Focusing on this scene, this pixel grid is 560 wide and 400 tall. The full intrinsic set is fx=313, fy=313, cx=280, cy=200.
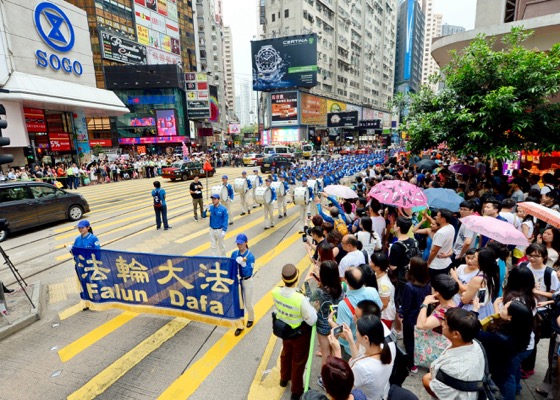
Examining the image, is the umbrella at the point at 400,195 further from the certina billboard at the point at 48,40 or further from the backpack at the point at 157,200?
the certina billboard at the point at 48,40

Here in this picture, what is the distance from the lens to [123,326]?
544 cm

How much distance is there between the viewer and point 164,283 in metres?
5.34

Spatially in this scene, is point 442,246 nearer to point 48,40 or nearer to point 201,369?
point 201,369

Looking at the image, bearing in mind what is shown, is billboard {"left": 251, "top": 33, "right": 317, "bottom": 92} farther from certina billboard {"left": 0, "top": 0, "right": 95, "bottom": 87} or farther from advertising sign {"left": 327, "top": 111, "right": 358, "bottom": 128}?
certina billboard {"left": 0, "top": 0, "right": 95, "bottom": 87}

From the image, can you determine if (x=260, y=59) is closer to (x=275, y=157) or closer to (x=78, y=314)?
(x=275, y=157)

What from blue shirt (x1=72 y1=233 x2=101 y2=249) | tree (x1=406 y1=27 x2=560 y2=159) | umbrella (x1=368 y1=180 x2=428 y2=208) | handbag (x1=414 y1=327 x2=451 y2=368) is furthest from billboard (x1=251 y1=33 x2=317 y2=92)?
handbag (x1=414 y1=327 x2=451 y2=368)

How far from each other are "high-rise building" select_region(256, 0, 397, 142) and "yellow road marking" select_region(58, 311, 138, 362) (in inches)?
1898

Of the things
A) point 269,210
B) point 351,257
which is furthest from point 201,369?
point 269,210

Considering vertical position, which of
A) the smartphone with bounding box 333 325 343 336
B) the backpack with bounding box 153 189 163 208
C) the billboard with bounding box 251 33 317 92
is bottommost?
the backpack with bounding box 153 189 163 208

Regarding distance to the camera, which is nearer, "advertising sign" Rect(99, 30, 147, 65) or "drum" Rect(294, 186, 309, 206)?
"drum" Rect(294, 186, 309, 206)

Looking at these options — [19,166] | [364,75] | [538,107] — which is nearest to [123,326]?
[538,107]

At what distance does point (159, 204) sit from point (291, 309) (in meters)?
8.74

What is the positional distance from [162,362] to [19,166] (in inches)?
979

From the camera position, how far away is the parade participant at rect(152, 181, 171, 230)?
1068cm
